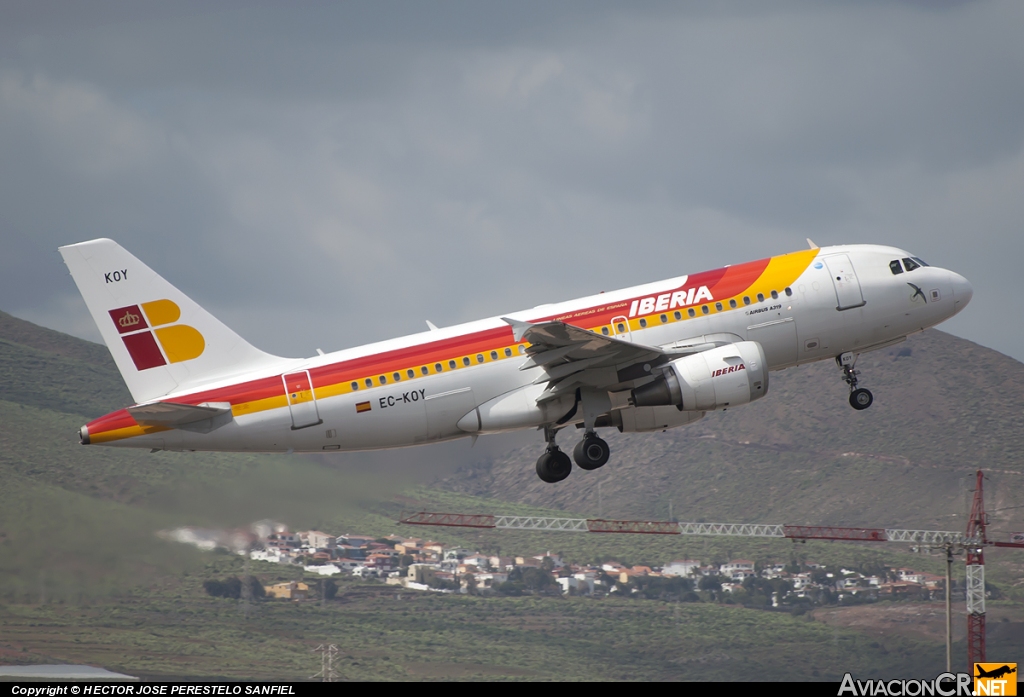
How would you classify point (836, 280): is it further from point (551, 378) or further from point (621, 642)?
point (621, 642)

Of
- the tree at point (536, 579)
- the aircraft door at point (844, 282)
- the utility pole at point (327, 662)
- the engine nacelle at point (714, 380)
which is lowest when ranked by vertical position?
the utility pole at point (327, 662)

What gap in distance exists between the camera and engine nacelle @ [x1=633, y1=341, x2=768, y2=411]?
1535 inches

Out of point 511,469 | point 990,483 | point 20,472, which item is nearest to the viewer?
point 20,472

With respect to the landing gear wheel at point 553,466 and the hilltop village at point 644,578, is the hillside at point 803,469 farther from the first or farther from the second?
the landing gear wheel at point 553,466

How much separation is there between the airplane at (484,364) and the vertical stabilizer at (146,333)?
5 cm

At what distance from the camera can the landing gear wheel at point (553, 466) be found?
42.7 m

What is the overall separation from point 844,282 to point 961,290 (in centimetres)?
542

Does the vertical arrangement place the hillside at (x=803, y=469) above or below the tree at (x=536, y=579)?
above

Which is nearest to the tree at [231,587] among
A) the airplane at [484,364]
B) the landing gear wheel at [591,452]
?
the airplane at [484,364]

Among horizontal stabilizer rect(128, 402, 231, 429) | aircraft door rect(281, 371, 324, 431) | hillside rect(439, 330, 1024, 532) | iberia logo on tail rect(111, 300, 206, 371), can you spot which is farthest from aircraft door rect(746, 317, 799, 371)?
hillside rect(439, 330, 1024, 532)

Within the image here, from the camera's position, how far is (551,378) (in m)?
40.0

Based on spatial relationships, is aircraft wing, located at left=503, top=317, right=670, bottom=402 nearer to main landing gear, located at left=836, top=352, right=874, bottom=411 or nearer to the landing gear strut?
the landing gear strut

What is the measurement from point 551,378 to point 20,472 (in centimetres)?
6422

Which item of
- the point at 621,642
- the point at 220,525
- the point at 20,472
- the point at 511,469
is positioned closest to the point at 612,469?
the point at 511,469
